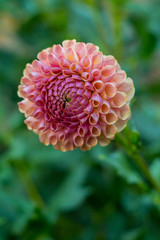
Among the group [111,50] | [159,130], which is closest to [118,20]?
[111,50]

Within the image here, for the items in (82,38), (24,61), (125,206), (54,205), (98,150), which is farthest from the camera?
Result: (24,61)

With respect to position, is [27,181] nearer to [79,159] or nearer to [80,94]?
[79,159]

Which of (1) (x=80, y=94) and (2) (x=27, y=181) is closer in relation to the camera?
(1) (x=80, y=94)

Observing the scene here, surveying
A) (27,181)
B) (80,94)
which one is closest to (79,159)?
(27,181)

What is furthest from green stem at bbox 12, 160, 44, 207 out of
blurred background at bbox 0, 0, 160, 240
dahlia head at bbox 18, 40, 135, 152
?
dahlia head at bbox 18, 40, 135, 152

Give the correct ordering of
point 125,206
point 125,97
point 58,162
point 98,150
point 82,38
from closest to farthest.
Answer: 1. point 125,97
2. point 125,206
3. point 98,150
4. point 58,162
5. point 82,38

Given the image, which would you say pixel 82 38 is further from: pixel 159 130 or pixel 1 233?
pixel 1 233

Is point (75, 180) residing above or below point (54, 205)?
above
